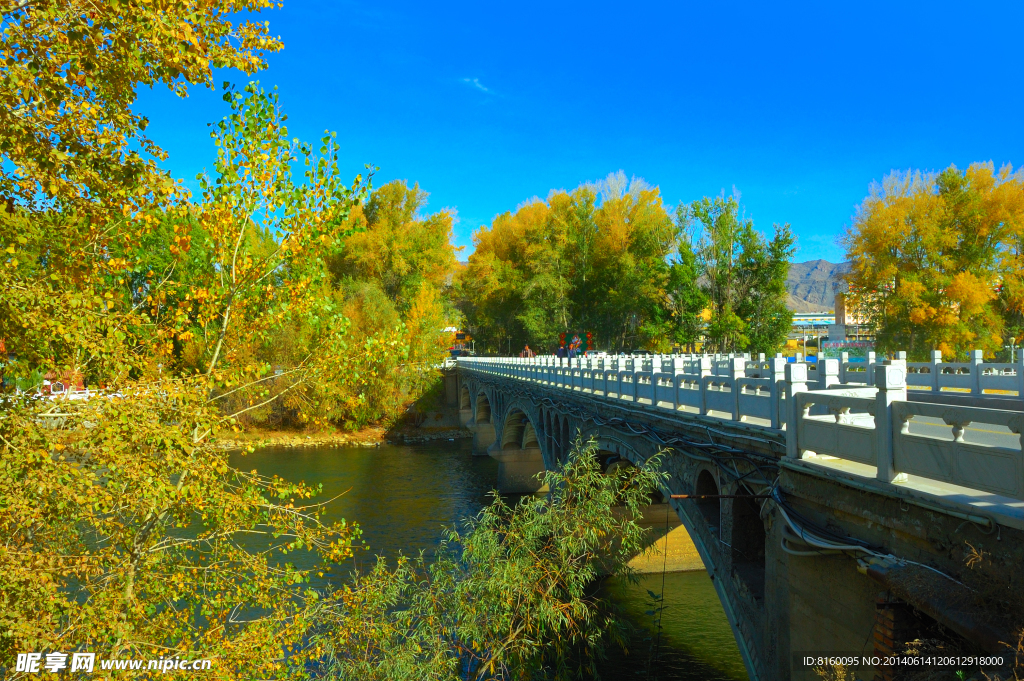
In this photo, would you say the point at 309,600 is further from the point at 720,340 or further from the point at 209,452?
the point at 720,340

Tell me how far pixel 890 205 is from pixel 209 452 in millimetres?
38351

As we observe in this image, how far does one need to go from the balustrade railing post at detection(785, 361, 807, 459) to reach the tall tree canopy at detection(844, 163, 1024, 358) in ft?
101

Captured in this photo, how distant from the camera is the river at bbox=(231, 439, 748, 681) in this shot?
15.7 meters

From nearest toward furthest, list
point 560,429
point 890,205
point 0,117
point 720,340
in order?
1. point 0,117
2. point 560,429
3. point 890,205
4. point 720,340

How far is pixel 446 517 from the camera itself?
2783 centimetres

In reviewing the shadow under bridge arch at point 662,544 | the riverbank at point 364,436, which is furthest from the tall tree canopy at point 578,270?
the shadow under bridge arch at point 662,544

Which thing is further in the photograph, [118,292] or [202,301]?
[202,301]

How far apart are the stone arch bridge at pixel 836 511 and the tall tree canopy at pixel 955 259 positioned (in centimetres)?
2442

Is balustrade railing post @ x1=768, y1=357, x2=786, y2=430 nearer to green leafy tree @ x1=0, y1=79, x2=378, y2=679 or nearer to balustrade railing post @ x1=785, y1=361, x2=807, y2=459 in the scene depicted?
balustrade railing post @ x1=785, y1=361, x2=807, y2=459

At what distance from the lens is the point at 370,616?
28.2 feet

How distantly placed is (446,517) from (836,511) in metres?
22.4

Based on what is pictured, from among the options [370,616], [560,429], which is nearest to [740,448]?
[370,616]

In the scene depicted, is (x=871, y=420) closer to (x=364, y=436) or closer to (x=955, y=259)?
(x=955, y=259)

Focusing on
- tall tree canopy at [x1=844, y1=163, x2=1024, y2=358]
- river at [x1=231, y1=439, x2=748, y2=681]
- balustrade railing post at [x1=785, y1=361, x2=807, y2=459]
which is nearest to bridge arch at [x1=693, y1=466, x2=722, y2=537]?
balustrade railing post at [x1=785, y1=361, x2=807, y2=459]
